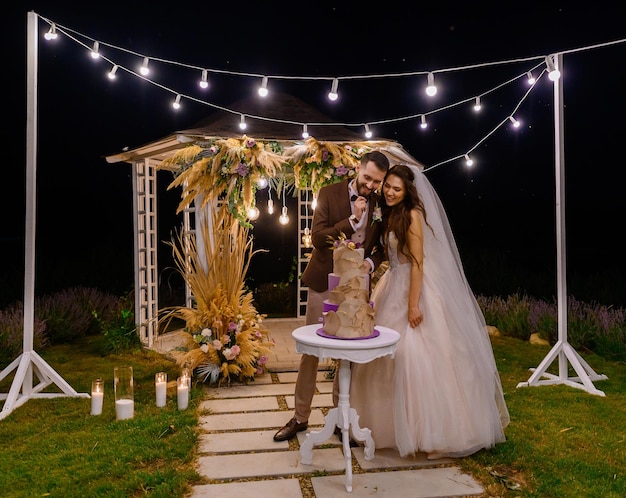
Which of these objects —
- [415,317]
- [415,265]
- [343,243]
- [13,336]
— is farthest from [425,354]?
[13,336]

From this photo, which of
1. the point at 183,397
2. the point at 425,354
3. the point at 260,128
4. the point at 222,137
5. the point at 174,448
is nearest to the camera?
the point at 425,354

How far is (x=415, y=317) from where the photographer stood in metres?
3.60

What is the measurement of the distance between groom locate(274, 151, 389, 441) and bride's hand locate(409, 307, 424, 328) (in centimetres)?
36

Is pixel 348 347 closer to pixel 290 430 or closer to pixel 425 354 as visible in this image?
pixel 425 354

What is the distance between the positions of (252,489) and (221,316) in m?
2.33

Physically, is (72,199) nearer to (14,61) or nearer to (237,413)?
(14,61)

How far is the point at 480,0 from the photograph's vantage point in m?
13.1

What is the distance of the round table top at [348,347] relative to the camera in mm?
3158

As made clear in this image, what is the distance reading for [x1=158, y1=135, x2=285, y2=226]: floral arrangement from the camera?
532 centimetres

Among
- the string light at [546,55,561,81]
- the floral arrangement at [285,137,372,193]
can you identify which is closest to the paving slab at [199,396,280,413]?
the floral arrangement at [285,137,372,193]

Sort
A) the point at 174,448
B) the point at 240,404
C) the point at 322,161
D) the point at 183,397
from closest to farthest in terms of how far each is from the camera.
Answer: the point at 174,448, the point at 183,397, the point at 240,404, the point at 322,161

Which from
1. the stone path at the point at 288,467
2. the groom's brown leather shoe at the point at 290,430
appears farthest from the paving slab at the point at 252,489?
the groom's brown leather shoe at the point at 290,430

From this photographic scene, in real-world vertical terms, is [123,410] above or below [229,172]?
below

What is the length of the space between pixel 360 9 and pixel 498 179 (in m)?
6.89
